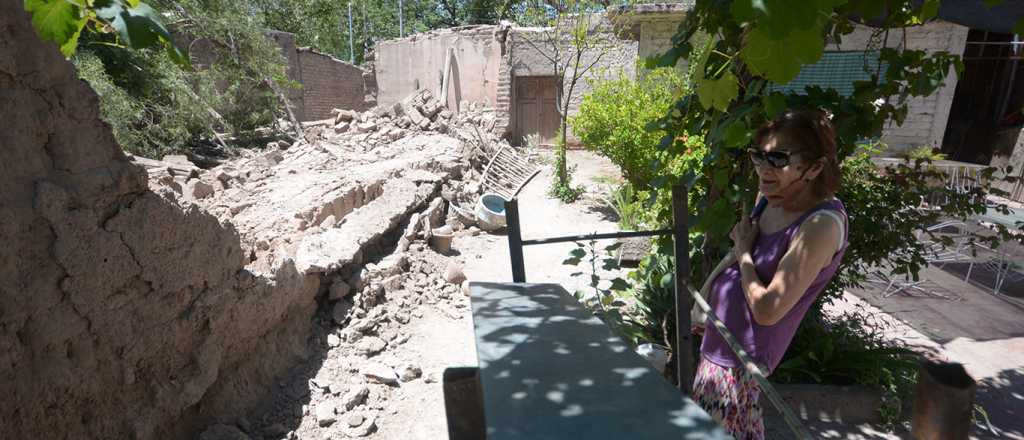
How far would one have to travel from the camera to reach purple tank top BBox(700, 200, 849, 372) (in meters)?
1.51

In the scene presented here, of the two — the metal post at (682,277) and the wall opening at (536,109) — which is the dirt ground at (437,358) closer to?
the metal post at (682,277)

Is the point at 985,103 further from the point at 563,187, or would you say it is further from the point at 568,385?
the point at 568,385

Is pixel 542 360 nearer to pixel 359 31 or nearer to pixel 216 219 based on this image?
pixel 216 219

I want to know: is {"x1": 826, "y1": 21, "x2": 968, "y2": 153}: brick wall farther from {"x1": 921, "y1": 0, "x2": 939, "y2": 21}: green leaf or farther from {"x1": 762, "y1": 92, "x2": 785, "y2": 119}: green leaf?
→ {"x1": 762, "y1": 92, "x2": 785, "y2": 119}: green leaf

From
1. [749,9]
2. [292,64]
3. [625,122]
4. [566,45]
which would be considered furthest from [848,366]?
[292,64]

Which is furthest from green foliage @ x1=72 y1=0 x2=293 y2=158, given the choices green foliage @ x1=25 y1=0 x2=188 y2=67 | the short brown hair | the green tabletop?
the short brown hair

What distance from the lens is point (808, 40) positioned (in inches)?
39.3

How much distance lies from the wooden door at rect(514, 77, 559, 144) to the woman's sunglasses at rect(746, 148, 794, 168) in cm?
1226

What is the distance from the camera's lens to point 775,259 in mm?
1542

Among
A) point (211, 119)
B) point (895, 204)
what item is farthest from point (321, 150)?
point (895, 204)

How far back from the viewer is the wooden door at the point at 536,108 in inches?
531

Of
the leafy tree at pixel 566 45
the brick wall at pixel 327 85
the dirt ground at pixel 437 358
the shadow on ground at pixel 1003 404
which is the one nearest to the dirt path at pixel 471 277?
the dirt ground at pixel 437 358

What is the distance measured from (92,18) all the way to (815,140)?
1.89 m

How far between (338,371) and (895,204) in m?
3.96
